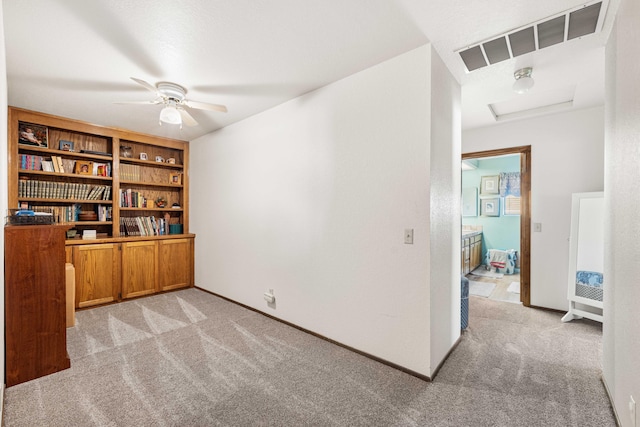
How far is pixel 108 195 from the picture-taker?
399 centimetres

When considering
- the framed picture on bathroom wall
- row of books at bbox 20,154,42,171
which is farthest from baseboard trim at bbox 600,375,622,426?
row of books at bbox 20,154,42,171

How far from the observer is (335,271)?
2607 millimetres

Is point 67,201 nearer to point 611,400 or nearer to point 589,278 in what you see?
point 611,400

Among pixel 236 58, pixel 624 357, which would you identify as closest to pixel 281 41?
pixel 236 58

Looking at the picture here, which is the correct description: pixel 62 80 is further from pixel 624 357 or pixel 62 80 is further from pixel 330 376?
pixel 624 357

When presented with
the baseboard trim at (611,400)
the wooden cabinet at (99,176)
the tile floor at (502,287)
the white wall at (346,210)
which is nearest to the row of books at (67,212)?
the wooden cabinet at (99,176)

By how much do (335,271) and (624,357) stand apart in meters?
1.86

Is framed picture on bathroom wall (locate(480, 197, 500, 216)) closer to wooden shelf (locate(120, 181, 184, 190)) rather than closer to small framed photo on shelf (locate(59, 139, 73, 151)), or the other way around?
wooden shelf (locate(120, 181, 184, 190))

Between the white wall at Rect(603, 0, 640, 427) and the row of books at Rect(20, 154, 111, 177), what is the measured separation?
5.22 m

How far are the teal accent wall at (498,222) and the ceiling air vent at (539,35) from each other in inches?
183

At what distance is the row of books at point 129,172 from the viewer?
4.11m

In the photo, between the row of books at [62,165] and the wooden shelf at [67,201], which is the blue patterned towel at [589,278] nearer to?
the wooden shelf at [67,201]

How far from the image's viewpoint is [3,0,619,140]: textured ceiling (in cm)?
169

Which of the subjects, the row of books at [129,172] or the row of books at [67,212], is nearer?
the row of books at [67,212]
